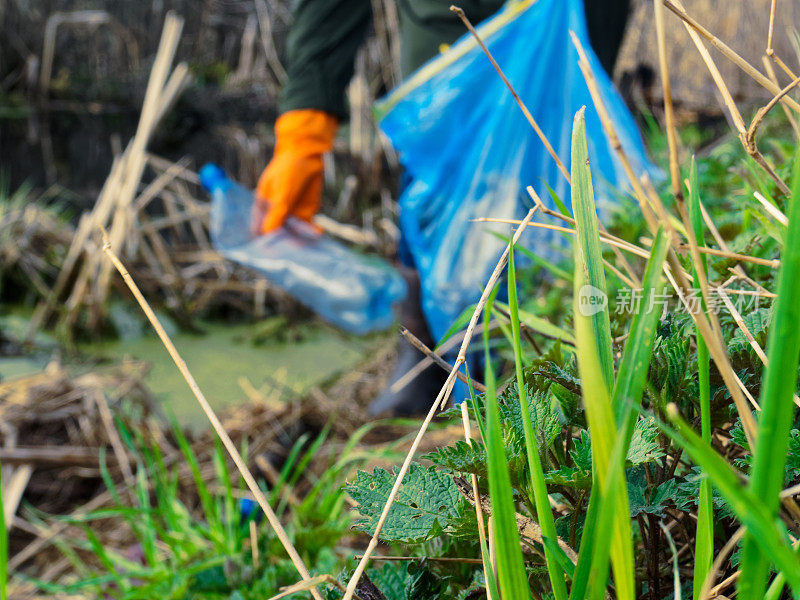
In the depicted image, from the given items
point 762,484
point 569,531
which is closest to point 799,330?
point 762,484

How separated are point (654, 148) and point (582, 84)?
19.3 inches

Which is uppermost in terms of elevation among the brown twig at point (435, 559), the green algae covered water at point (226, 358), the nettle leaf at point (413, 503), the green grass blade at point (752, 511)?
the green grass blade at point (752, 511)

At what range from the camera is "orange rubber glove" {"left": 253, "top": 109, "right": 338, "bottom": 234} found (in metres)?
1.89

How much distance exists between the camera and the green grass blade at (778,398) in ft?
0.67

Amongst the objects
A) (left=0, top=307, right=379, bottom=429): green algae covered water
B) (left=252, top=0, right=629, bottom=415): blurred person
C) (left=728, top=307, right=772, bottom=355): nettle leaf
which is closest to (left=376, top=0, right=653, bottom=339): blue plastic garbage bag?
(left=252, top=0, right=629, bottom=415): blurred person

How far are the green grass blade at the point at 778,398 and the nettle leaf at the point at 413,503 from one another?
0.16 meters

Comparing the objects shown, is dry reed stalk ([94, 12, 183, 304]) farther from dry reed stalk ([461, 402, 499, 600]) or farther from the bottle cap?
dry reed stalk ([461, 402, 499, 600])

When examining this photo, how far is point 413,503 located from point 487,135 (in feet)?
3.75

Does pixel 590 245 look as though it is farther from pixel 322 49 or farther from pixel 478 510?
pixel 322 49

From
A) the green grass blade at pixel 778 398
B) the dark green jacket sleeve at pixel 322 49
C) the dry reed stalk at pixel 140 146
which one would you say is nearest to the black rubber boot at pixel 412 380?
the dark green jacket sleeve at pixel 322 49

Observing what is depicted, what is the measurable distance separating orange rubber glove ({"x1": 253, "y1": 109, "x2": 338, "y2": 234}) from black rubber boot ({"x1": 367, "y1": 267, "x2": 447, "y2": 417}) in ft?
1.19

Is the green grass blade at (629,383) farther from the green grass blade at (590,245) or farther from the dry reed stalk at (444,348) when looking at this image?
the dry reed stalk at (444,348)

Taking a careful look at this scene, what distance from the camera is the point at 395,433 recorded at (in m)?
1.64

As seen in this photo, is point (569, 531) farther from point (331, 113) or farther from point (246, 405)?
point (331, 113)
